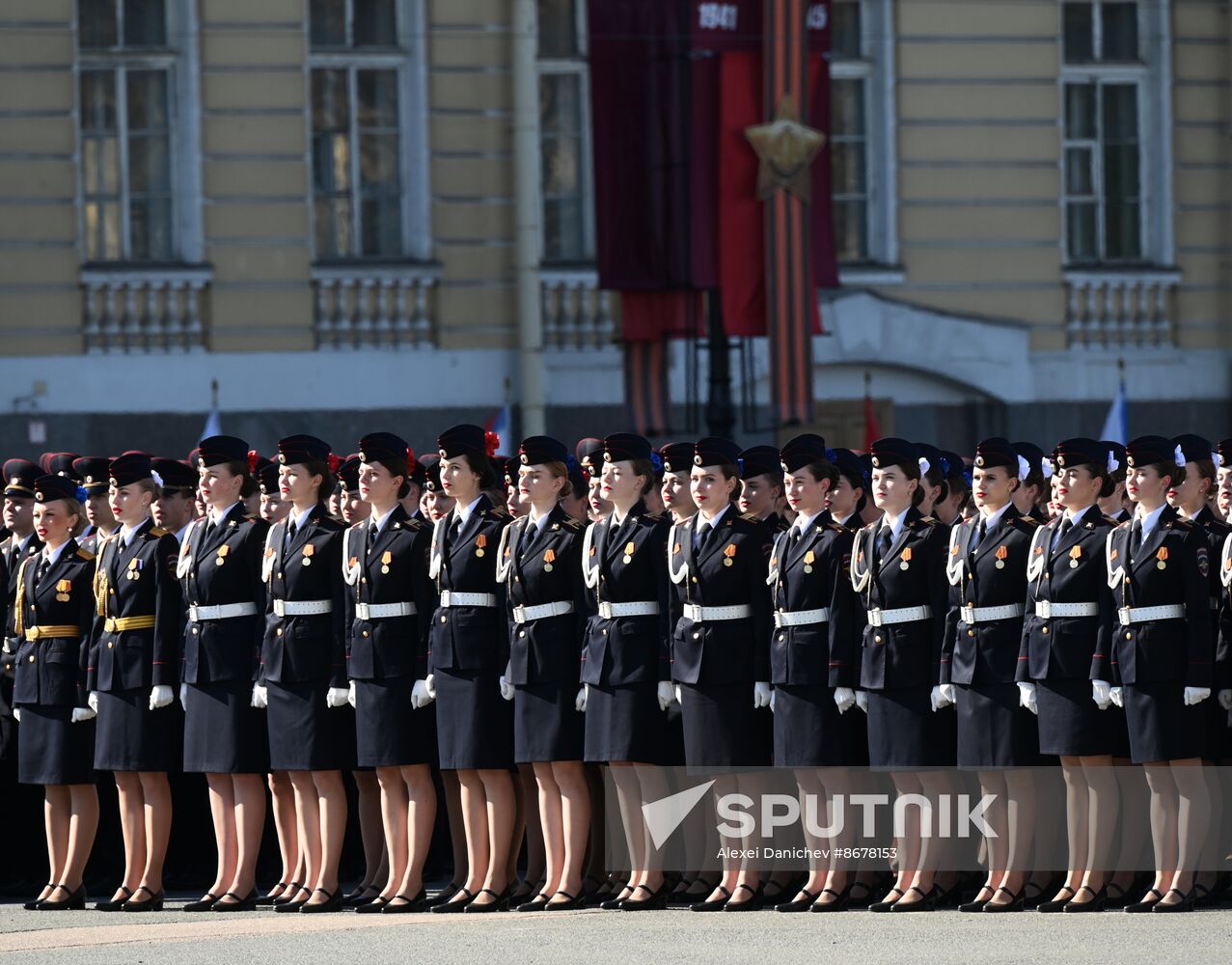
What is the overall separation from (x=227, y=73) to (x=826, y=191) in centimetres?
407

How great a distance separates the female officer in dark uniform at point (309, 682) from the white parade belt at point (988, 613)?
7.29 feet

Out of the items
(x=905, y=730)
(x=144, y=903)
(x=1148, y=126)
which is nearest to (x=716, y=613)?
(x=905, y=730)

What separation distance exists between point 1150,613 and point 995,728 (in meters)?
0.67

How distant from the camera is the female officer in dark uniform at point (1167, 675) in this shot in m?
9.84

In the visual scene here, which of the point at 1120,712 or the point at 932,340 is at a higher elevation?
the point at 932,340

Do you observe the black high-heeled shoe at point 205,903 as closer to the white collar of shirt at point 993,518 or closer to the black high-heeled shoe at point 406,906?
the black high-heeled shoe at point 406,906

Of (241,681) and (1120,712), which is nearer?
(1120,712)

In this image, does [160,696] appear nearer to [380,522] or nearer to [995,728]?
[380,522]

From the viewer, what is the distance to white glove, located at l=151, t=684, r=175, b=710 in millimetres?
10844

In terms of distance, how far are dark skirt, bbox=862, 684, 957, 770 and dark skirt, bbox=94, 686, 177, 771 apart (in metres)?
2.58

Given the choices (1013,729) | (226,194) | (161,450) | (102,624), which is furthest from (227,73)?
(1013,729)

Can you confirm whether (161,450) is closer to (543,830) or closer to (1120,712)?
(543,830)

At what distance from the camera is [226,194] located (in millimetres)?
20297

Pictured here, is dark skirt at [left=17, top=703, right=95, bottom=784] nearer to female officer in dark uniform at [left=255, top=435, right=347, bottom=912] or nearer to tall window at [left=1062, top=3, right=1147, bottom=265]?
female officer in dark uniform at [left=255, top=435, right=347, bottom=912]
